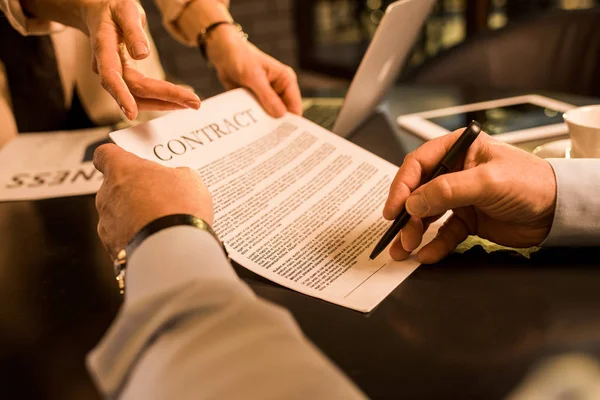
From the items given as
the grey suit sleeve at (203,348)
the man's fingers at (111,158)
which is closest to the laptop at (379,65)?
the man's fingers at (111,158)

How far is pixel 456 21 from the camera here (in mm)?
3494

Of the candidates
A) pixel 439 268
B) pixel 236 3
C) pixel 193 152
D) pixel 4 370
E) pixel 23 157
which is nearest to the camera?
pixel 4 370

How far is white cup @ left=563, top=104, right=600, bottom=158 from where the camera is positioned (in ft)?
2.29

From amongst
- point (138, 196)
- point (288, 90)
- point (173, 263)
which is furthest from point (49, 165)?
point (173, 263)

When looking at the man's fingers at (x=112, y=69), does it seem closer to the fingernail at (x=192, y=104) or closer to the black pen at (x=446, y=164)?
the fingernail at (x=192, y=104)

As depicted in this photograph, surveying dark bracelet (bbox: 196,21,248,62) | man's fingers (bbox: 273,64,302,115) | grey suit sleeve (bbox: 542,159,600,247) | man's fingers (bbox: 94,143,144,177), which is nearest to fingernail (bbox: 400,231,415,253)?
grey suit sleeve (bbox: 542,159,600,247)

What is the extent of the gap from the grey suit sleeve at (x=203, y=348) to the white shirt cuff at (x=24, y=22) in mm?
781

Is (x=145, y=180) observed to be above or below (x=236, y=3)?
above

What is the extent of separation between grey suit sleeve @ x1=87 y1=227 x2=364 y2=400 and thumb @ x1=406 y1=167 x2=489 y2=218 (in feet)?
0.71

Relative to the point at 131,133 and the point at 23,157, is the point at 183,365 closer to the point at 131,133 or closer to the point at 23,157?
the point at 131,133

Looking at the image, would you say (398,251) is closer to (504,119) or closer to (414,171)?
(414,171)

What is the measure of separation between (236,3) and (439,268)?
2922 mm

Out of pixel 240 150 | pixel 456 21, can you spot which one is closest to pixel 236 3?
pixel 456 21

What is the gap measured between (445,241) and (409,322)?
0.12 m
